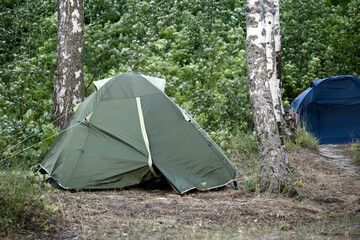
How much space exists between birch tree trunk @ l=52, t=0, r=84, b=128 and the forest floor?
2.65 metres

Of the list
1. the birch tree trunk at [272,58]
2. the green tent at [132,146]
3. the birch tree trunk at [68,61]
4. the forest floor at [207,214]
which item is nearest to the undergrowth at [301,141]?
the birch tree trunk at [272,58]

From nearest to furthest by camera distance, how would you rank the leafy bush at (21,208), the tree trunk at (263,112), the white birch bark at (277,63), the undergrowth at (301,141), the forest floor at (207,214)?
1. the leafy bush at (21,208)
2. the forest floor at (207,214)
3. the tree trunk at (263,112)
4. the white birch bark at (277,63)
5. the undergrowth at (301,141)

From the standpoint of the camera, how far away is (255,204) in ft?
20.7

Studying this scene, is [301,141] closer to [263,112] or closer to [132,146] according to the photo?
[263,112]

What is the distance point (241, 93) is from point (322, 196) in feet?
19.2

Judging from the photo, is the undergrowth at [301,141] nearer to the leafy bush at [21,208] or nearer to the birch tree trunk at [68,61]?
the birch tree trunk at [68,61]

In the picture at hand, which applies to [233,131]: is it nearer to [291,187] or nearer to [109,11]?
[291,187]

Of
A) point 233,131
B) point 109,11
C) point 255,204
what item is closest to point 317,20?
point 109,11

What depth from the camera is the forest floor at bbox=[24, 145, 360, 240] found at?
5090mm

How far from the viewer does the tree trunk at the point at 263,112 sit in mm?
7012

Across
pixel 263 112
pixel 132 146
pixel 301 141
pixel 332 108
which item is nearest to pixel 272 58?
pixel 301 141

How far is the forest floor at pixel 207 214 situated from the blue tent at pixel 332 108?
7.24m

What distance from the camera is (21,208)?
505 cm

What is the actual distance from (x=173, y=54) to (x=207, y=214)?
35.5 ft
